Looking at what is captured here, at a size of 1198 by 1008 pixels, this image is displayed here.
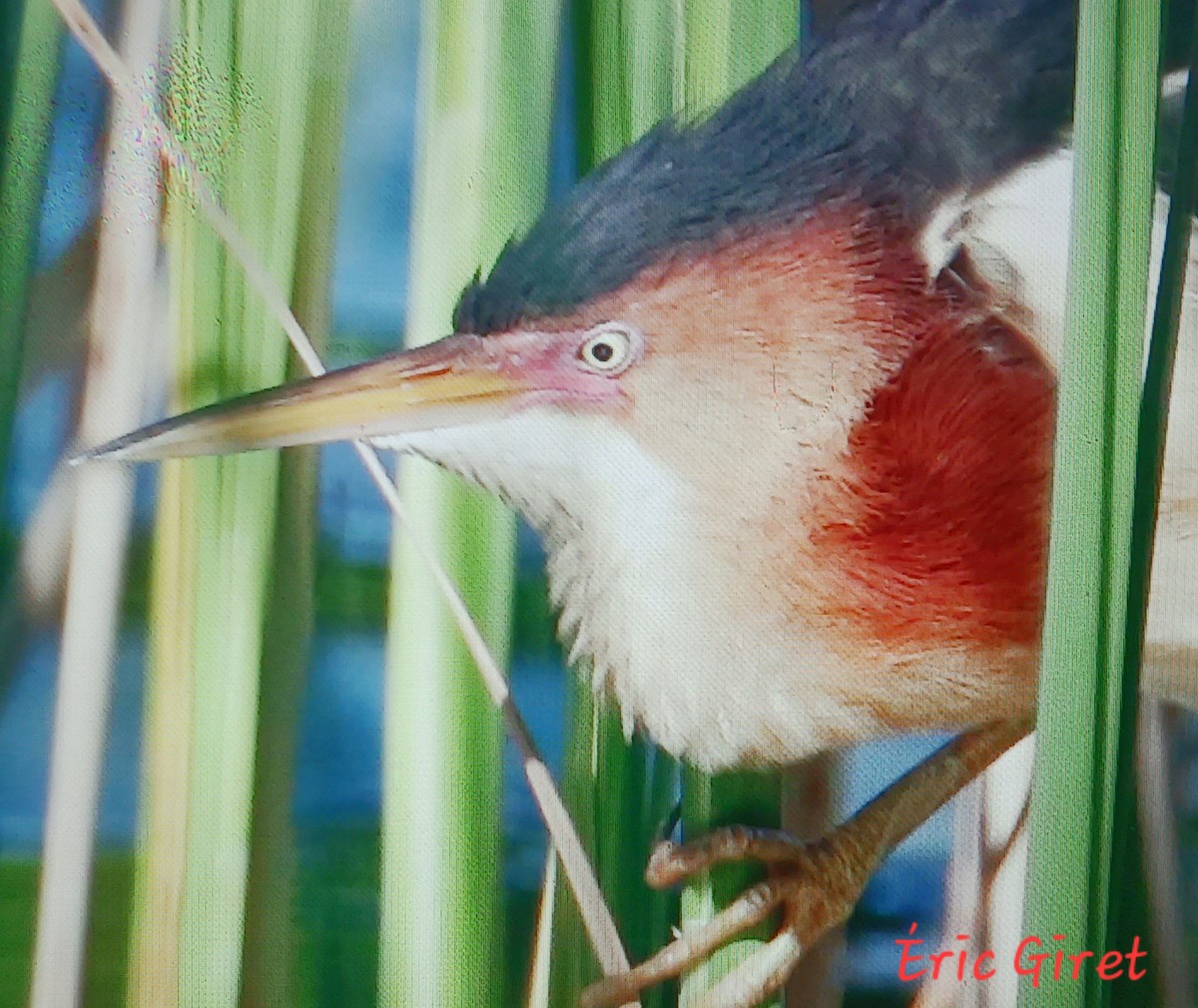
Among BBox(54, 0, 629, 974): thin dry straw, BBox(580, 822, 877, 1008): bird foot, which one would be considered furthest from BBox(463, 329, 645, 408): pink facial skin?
BBox(580, 822, 877, 1008): bird foot

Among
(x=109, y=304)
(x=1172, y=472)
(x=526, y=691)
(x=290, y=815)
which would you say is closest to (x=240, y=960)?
(x=290, y=815)
